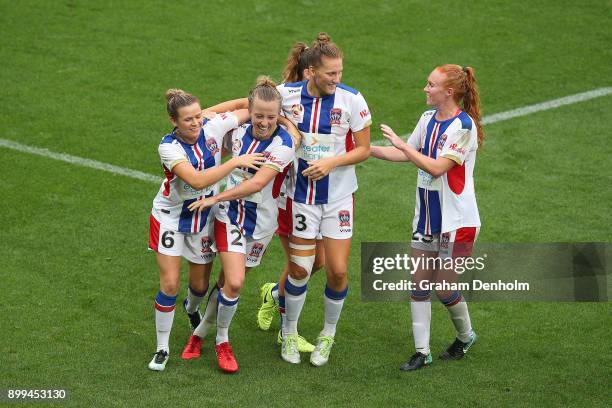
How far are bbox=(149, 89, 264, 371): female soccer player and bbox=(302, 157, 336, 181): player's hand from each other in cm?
34

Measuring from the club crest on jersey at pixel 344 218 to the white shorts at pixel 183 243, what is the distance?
2.86 feet

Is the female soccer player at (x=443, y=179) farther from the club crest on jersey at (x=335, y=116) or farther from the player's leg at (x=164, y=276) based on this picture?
the player's leg at (x=164, y=276)

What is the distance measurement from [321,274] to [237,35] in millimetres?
5514

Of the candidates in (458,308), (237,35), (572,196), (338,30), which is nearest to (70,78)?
(237,35)

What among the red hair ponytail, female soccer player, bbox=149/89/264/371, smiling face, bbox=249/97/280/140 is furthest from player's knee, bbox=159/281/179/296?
the red hair ponytail

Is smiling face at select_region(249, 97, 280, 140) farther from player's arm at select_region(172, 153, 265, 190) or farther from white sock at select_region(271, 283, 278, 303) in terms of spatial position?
white sock at select_region(271, 283, 278, 303)

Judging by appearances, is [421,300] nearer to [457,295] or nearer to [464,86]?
[457,295]

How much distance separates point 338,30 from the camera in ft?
45.5

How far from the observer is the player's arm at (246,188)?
6957 mm

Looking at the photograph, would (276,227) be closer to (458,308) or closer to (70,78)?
(458,308)

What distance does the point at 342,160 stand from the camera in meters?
7.13

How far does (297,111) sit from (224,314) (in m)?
1.45

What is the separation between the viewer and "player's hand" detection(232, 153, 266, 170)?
690 centimetres

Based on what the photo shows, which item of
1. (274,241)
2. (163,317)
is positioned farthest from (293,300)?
(274,241)
